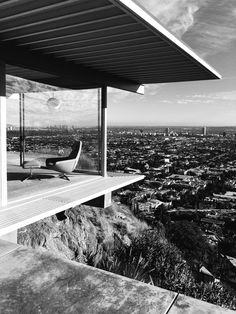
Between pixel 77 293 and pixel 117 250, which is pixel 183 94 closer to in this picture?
pixel 117 250

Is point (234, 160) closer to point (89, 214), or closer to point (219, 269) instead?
point (219, 269)

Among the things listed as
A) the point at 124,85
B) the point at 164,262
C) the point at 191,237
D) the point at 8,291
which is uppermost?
the point at 124,85

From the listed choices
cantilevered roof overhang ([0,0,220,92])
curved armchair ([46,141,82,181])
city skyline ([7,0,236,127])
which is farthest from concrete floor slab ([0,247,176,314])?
curved armchair ([46,141,82,181])

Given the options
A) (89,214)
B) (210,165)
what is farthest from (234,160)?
(89,214)

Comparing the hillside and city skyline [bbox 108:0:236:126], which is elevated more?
city skyline [bbox 108:0:236:126]

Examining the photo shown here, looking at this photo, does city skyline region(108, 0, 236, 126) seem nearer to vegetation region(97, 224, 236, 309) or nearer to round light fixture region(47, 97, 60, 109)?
vegetation region(97, 224, 236, 309)

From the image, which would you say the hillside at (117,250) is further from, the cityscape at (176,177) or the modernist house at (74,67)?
the cityscape at (176,177)
